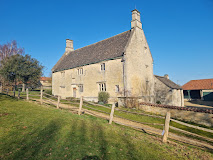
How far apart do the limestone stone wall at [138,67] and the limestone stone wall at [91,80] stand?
1224 mm

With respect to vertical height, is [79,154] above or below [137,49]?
below

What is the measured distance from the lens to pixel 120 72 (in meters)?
19.3

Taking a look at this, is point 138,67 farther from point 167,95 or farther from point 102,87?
point 167,95

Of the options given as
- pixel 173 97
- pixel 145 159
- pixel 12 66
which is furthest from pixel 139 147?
pixel 12 66

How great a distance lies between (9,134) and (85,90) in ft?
59.9

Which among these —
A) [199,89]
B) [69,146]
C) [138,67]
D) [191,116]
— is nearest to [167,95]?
[138,67]

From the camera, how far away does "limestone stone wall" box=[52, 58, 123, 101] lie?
19.7 m

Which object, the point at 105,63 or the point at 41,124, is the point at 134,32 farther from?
the point at 41,124

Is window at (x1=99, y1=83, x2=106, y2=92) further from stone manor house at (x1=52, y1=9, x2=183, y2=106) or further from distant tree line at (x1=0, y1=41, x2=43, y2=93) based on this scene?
distant tree line at (x1=0, y1=41, x2=43, y2=93)

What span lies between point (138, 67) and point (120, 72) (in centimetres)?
382

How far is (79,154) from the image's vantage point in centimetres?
451

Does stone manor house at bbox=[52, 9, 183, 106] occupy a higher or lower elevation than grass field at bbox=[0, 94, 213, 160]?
higher

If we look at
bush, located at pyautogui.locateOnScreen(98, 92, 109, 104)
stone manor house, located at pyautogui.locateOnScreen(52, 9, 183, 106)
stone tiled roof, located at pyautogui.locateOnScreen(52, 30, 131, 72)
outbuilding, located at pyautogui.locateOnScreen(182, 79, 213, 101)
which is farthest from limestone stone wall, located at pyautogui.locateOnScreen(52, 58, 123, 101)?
outbuilding, located at pyautogui.locateOnScreen(182, 79, 213, 101)

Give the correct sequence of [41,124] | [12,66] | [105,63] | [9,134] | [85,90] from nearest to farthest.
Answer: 1. [9,134]
2. [41,124]
3. [12,66]
4. [105,63]
5. [85,90]
